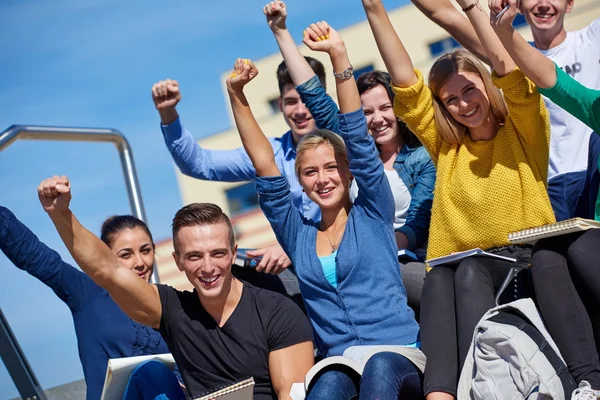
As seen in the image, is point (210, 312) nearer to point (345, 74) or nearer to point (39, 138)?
point (345, 74)

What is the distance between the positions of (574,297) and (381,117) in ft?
5.19

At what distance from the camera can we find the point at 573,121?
4.02 metres

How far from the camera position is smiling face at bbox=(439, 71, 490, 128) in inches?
138

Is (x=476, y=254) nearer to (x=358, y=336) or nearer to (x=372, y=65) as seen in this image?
(x=358, y=336)

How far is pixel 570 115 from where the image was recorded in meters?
4.01

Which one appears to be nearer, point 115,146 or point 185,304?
point 185,304

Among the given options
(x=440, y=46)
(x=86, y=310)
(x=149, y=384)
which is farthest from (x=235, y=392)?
(x=440, y=46)

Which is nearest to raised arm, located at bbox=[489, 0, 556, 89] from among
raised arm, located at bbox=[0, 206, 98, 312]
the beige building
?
raised arm, located at bbox=[0, 206, 98, 312]

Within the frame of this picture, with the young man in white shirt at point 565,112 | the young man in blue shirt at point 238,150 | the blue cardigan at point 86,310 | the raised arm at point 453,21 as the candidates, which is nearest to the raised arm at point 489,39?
the raised arm at point 453,21

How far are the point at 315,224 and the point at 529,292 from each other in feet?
3.09

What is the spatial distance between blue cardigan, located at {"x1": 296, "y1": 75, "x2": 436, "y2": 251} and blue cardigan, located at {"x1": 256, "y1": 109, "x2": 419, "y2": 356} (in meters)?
0.48

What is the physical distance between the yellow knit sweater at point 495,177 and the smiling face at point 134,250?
1.39 meters

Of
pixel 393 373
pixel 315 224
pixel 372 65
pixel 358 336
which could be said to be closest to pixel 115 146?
pixel 315 224

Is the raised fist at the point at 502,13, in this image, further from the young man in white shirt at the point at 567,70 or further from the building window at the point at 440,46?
the building window at the point at 440,46
